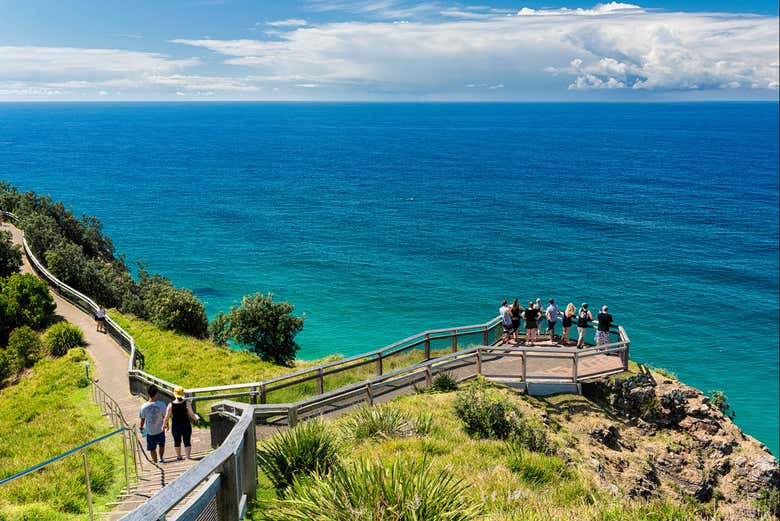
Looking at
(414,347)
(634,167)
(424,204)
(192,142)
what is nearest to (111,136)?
(192,142)

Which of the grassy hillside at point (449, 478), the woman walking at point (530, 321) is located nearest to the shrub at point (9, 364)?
the grassy hillside at point (449, 478)

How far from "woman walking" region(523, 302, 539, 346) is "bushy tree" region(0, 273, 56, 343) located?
22997 millimetres

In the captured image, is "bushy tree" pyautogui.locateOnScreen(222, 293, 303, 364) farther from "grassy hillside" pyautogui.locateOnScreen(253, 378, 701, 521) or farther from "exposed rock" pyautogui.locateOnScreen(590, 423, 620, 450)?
"exposed rock" pyautogui.locateOnScreen(590, 423, 620, 450)

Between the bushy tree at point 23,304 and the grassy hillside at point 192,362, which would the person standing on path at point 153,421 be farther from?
the bushy tree at point 23,304

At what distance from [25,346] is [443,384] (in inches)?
763

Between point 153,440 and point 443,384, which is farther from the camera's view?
point 443,384

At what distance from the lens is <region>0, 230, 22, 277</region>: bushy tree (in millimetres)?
32094

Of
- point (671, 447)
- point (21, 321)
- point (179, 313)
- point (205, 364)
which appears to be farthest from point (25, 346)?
point (671, 447)

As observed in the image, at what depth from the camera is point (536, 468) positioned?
30.5 ft

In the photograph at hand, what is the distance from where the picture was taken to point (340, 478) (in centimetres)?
576

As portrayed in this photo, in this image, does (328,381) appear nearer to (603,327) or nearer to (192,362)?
(603,327)

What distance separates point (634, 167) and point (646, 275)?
73.2 meters

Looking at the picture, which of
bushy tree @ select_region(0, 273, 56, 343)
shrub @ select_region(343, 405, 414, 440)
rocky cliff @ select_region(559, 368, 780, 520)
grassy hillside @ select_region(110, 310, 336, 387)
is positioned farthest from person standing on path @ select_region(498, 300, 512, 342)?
bushy tree @ select_region(0, 273, 56, 343)

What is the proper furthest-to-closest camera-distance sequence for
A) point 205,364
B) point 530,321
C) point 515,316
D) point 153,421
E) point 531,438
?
point 205,364, point 515,316, point 530,321, point 531,438, point 153,421
